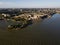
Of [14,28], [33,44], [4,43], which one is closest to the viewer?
[33,44]

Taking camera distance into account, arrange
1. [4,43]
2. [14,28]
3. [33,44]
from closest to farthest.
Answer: [33,44]
[4,43]
[14,28]

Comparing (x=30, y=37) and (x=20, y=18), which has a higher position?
(x=30, y=37)

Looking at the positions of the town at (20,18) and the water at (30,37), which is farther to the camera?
the town at (20,18)

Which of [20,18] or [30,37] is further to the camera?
[20,18]

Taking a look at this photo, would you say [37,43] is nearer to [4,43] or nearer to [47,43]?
[47,43]

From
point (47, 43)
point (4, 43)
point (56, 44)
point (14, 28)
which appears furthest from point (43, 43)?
point (14, 28)

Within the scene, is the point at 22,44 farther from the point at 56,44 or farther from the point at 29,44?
the point at 56,44

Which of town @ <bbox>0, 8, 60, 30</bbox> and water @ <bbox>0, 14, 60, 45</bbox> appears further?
town @ <bbox>0, 8, 60, 30</bbox>

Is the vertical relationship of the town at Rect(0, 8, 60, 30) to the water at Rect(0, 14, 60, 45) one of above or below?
below

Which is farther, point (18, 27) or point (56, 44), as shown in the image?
point (18, 27)

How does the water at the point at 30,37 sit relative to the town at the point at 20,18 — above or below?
above
